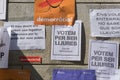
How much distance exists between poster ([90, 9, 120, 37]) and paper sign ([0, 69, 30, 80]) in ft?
1.85

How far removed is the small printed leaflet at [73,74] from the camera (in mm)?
2629

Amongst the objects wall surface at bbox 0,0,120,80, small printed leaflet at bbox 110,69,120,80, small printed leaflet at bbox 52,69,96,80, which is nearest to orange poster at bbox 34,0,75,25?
wall surface at bbox 0,0,120,80

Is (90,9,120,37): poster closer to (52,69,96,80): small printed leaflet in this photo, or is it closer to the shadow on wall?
(52,69,96,80): small printed leaflet

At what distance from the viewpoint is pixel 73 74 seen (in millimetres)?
2641

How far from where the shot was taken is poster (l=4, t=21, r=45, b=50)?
2.69 m

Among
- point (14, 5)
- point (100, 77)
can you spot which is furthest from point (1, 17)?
point (100, 77)

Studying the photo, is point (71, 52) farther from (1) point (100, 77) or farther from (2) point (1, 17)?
(2) point (1, 17)

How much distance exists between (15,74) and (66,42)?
1.43 feet

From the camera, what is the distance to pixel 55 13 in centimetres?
268

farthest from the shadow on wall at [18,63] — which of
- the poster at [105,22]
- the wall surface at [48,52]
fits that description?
the poster at [105,22]

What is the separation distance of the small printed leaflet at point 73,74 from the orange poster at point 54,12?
0.35m

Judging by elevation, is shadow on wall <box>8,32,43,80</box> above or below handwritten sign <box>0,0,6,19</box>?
below

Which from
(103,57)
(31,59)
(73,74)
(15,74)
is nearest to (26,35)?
(31,59)

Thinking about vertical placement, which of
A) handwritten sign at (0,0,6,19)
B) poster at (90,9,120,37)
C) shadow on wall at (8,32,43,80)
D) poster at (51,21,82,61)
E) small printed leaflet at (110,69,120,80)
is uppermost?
handwritten sign at (0,0,6,19)
